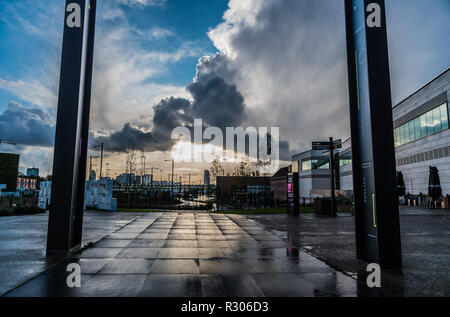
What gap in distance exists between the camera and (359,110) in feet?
23.9

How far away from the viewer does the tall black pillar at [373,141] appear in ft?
20.9

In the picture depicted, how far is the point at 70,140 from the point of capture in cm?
793

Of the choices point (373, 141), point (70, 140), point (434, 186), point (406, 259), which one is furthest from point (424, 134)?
point (70, 140)

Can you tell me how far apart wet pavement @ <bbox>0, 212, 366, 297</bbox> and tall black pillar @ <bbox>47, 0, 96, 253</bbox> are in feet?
3.12

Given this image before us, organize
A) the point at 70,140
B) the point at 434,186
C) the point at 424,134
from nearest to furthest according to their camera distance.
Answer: the point at 70,140 < the point at 434,186 < the point at 424,134

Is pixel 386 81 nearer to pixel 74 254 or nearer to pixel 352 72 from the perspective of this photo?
pixel 352 72

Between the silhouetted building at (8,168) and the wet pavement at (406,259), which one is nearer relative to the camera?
the wet pavement at (406,259)

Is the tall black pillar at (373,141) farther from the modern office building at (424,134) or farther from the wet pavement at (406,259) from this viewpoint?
the modern office building at (424,134)

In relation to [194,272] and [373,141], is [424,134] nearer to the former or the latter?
[373,141]

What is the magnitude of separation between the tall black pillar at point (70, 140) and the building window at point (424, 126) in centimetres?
4139

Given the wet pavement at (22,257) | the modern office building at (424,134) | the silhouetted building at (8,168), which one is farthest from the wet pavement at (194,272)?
the silhouetted building at (8,168)

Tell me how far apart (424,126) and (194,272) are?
45.5 metres
